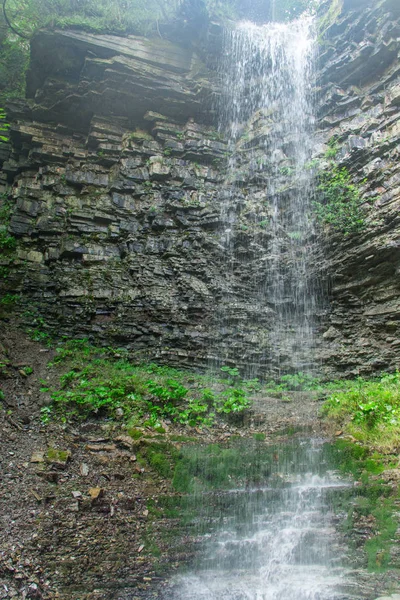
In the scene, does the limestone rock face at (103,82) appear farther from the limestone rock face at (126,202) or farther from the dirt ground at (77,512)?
the dirt ground at (77,512)

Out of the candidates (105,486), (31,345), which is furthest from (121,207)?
(105,486)

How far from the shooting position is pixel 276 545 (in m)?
3.97

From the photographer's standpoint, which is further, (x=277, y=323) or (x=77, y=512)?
(x=277, y=323)

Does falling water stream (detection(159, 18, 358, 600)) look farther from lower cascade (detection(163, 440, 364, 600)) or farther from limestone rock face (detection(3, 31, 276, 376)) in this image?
limestone rock face (detection(3, 31, 276, 376))

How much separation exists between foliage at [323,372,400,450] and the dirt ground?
0.52 metres

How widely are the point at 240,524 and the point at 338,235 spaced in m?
6.94

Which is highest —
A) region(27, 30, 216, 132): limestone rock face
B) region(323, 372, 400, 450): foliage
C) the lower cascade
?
region(27, 30, 216, 132): limestone rock face

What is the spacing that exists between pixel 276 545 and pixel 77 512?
2115mm

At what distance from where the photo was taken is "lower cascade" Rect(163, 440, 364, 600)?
11.3ft

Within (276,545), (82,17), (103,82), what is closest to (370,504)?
(276,545)

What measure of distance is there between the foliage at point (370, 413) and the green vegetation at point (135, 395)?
160 centimetres

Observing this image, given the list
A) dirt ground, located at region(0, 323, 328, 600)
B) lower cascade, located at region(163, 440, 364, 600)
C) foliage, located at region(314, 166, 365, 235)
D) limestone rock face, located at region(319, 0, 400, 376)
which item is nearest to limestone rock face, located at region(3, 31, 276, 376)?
foliage, located at region(314, 166, 365, 235)

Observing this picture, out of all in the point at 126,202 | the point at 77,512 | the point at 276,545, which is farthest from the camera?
the point at 126,202

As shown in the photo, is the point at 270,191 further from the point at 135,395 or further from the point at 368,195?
the point at 135,395
